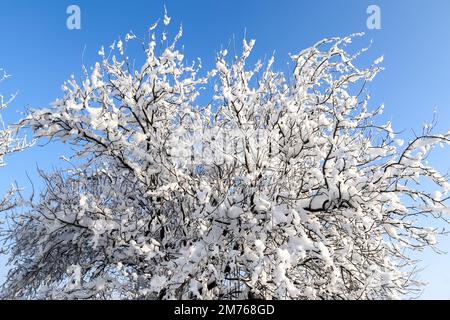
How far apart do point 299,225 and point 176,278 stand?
2.00m

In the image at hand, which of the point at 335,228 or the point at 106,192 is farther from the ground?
the point at 106,192

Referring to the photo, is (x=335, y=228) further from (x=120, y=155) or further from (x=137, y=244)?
(x=120, y=155)

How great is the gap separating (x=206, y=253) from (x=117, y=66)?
464 centimetres

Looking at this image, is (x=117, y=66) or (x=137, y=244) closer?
(x=137, y=244)

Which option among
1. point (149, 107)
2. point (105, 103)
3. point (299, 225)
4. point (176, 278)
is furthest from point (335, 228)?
point (105, 103)

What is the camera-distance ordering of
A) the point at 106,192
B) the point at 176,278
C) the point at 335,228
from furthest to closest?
1. the point at 106,192
2. the point at 335,228
3. the point at 176,278

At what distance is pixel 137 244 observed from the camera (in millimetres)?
6770

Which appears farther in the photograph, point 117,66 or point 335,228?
point 117,66

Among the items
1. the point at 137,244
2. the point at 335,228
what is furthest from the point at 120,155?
the point at 335,228

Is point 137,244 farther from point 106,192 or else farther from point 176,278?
point 106,192

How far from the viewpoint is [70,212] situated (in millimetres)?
7152
